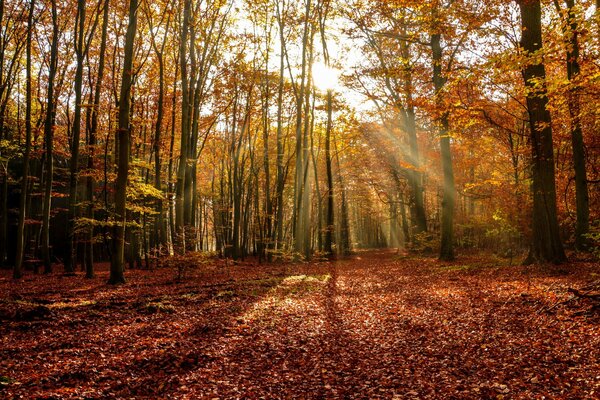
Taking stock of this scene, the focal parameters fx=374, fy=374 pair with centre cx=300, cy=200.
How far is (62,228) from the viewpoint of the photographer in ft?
91.7

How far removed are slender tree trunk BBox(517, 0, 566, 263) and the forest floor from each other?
778 mm

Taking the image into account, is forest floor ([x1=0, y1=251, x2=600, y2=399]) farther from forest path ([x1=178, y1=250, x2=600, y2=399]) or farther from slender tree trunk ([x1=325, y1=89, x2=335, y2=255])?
slender tree trunk ([x1=325, y1=89, x2=335, y2=255])

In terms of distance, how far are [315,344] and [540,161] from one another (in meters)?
9.36

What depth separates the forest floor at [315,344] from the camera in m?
4.55

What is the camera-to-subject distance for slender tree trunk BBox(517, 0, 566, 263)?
11.1 metres

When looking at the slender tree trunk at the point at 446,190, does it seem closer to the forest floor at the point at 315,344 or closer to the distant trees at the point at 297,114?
the distant trees at the point at 297,114

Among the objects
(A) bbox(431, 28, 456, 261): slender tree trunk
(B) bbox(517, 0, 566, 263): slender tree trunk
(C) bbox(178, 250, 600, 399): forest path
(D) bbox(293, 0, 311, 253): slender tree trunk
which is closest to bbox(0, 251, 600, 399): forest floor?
(C) bbox(178, 250, 600, 399): forest path

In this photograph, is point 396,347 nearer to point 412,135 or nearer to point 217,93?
point 412,135

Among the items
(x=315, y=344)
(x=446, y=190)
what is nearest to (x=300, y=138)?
(x=446, y=190)

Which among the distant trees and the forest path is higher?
the distant trees

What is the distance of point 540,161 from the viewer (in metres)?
11.4

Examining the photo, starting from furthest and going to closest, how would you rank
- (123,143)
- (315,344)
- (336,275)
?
1. (336,275)
2. (123,143)
3. (315,344)

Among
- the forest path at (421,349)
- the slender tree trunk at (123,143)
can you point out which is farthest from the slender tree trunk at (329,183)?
the forest path at (421,349)

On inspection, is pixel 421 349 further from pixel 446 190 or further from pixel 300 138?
pixel 300 138
